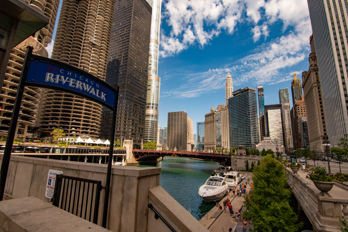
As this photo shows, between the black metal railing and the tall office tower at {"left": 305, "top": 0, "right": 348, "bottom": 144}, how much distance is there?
127430mm

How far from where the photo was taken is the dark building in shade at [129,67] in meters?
153

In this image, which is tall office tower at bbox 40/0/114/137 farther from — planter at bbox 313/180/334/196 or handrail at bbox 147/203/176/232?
planter at bbox 313/180/334/196

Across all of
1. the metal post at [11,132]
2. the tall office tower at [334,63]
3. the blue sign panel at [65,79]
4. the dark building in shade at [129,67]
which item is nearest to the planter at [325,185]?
the blue sign panel at [65,79]

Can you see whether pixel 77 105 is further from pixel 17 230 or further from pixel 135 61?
pixel 17 230

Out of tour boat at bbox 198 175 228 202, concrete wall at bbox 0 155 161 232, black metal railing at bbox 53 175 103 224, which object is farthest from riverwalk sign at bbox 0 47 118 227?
tour boat at bbox 198 175 228 202

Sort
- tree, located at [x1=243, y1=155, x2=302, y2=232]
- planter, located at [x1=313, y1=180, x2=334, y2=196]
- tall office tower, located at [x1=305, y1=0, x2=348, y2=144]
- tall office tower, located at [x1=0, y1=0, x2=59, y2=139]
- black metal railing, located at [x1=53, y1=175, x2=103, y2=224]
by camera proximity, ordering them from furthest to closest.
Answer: tall office tower, located at [x1=305, y1=0, x2=348, y2=144] < tall office tower, located at [x1=0, y1=0, x2=59, y2=139] < tree, located at [x1=243, y1=155, x2=302, y2=232] < planter, located at [x1=313, y1=180, x2=334, y2=196] < black metal railing, located at [x1=53, y1=175, x2=103, y2=224]

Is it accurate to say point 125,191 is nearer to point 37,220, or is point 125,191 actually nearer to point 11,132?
point 37,220

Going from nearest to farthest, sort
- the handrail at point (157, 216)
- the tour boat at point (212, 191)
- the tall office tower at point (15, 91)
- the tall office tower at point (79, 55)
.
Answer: the handrail at point (157, 216)
the tour boat at point (212, 191)
the tall office tower at point (15, 91)
the tall office tower at point (79, 55)

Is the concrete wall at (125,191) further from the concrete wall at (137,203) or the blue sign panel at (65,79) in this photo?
the blue sign panel at (65,79)

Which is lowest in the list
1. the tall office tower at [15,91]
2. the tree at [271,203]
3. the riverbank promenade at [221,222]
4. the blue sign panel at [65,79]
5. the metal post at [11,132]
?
the riverbank promenade at [221,222]

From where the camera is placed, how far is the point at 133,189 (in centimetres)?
415

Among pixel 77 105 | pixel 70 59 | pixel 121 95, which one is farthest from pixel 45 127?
pixel 121 95

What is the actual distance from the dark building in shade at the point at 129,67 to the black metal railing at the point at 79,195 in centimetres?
14339

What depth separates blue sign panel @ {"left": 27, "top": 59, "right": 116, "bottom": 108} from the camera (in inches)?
147
